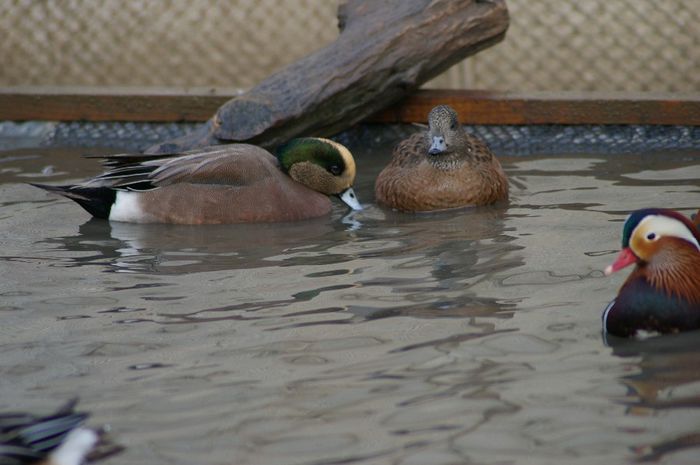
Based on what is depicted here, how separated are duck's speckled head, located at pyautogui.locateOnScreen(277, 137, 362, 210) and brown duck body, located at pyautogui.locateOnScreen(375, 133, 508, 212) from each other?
23cm

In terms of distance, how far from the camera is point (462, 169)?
6523mm

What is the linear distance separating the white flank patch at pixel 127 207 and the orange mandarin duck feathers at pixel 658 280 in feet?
9.95

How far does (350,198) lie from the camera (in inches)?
257

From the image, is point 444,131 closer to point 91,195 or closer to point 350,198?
point 350,198

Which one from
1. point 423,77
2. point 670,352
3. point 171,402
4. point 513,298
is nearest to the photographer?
point 171,402

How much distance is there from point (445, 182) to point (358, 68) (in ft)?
3.39

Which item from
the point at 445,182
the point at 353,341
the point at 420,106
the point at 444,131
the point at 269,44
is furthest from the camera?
the point at 269,44

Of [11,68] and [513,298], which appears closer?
[513,298]

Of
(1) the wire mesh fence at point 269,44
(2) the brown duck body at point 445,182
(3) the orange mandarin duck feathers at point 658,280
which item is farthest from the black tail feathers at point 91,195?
(3) the orange mandarin duck feathers at point 658,280

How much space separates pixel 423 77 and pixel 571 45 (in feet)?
3.78

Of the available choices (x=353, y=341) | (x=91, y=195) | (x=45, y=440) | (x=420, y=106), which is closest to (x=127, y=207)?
(x=91, y=195)

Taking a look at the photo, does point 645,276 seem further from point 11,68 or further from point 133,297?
point 11,68

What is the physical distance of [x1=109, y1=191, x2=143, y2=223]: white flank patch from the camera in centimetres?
630

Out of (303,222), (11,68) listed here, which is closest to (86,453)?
(303,222)
